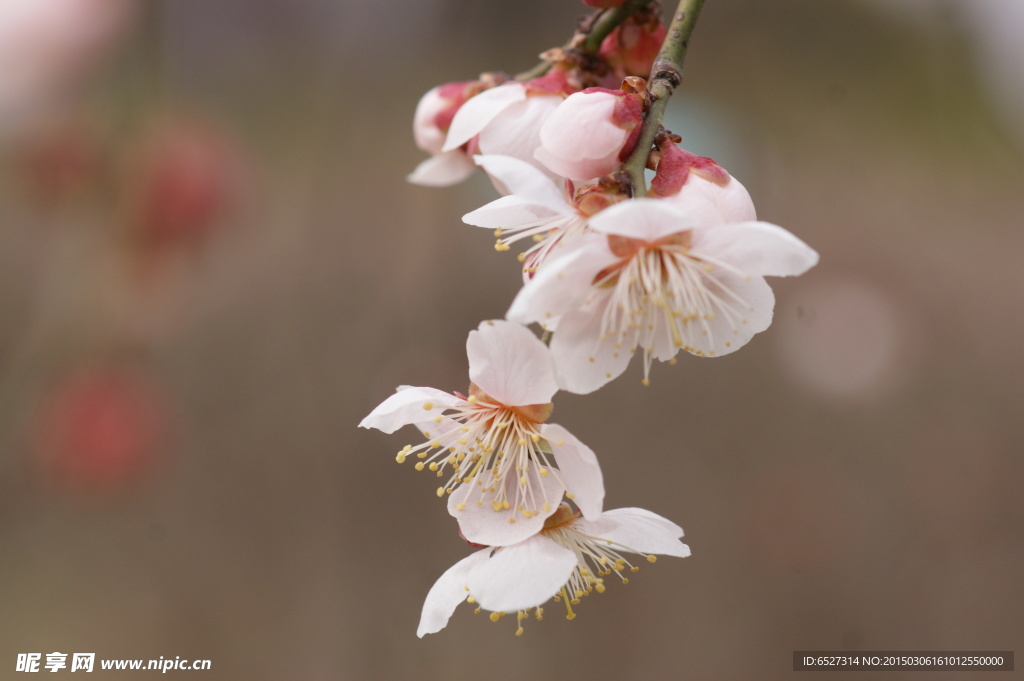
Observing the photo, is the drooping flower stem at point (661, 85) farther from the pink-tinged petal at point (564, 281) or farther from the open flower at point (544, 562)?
the open flower at point (544, 562)

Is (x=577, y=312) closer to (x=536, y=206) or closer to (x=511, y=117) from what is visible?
(x=536, y=206)

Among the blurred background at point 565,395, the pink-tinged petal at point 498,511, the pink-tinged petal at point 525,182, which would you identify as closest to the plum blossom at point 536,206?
the pink-tinged petal at point 525,182

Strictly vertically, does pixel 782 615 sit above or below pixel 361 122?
below

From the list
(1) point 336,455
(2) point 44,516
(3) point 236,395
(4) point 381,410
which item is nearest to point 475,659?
(1) point 336,455

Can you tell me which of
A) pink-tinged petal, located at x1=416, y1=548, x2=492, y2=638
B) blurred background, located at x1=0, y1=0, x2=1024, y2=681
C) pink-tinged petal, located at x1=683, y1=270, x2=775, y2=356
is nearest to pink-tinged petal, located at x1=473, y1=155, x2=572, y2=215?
pink-tinged petal, located at x1=683, y1=270, x2=775, y2=356

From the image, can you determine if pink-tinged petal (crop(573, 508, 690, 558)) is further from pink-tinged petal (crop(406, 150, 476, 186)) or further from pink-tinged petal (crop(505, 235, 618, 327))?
pink-tinged petal (crop(406, 150, 476, 186))

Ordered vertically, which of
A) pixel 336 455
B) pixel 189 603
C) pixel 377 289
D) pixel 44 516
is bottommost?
pixel 189 603

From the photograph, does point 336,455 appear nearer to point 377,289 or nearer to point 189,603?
point 377,289
